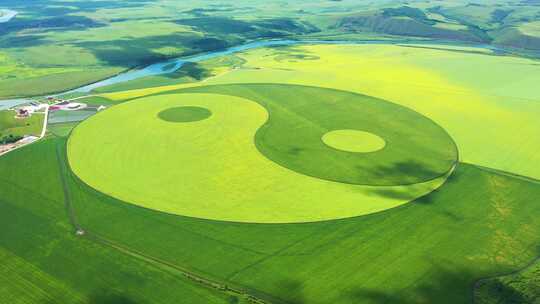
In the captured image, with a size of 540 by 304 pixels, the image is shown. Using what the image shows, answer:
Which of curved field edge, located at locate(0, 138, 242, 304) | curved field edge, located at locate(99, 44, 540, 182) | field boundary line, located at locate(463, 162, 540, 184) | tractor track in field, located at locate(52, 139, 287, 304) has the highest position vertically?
curved field edge, located at locate(99, 44, 540, 182)

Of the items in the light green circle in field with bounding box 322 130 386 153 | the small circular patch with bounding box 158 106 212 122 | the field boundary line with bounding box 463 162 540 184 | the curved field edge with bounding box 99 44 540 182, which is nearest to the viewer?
the field boundary line with bounding box 463 162 540 184

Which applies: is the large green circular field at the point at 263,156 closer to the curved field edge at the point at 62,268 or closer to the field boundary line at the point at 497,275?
the curved field edge at the point at 62,268

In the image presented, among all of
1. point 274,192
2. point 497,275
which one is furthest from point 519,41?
point 497,275

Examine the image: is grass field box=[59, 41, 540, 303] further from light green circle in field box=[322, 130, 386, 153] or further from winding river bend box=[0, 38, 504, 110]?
winding river bend box=[0, 38, 504, 110]

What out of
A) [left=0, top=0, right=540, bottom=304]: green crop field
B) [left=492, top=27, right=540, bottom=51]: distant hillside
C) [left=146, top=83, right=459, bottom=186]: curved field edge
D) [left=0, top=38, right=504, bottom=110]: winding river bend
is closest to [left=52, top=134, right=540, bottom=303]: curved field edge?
[left=0, top=0, right=540, bottom=304]: green crop field

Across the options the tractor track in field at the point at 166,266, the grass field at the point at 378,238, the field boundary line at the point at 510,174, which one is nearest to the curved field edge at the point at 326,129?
the grass field at the point at 378,238

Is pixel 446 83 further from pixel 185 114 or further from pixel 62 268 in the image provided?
pixel 62 268

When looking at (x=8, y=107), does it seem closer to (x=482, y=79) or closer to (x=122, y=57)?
(x=122, y=57)
